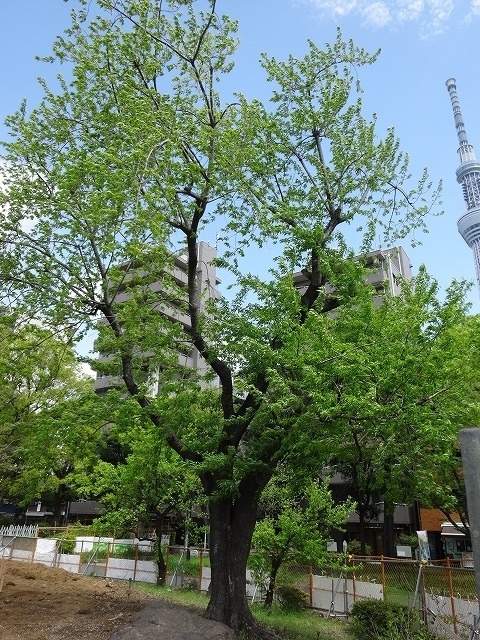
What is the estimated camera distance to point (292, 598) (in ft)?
56.7

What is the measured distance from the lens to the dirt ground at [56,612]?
1031 cm

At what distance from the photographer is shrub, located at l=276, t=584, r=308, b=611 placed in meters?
17.2

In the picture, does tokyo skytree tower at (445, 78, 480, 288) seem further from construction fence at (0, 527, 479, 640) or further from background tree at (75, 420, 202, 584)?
construction fence at (0, 527, 479, 640)

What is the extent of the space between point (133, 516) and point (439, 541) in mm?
26737

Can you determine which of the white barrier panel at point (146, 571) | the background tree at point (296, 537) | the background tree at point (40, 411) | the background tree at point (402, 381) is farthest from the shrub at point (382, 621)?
the white barrier panel at point (146, 571)

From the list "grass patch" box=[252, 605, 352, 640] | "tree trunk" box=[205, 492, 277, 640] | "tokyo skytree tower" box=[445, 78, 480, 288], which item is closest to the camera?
"tree trunk" box=[205, 492, 277, 640]

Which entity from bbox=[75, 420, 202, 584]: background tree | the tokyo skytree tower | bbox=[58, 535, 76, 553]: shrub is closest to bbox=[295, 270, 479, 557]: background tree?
bbox=[75, 420, 202, 584]: background tree

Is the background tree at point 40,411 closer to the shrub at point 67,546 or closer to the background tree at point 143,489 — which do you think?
the background tree at point 143,489

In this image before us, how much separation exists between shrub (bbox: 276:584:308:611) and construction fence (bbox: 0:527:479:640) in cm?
42

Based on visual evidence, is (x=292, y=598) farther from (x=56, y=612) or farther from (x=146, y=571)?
(x=146, y=571)

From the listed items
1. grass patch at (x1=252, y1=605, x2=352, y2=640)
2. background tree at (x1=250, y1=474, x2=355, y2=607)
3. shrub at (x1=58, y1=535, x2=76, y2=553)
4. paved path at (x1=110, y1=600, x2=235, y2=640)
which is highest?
background tree at (x1=250, y1=474, x2=355, y2=607)

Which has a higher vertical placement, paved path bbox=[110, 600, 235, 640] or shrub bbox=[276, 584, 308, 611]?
paved path bbox=[110, 600, 235, 640]

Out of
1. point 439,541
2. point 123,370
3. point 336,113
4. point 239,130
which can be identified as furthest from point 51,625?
point 439,541

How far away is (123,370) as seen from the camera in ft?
42.4
